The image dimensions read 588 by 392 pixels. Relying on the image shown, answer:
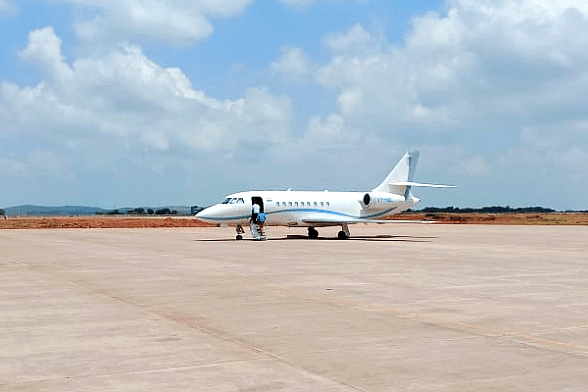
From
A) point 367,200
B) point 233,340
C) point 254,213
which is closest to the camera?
point 233,340

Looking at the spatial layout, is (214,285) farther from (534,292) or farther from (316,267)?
(534,292)

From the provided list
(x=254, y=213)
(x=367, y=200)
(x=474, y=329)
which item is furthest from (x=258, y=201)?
(x=474, y=329)

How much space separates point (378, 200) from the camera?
4428 cm

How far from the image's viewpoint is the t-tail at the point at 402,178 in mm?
46062

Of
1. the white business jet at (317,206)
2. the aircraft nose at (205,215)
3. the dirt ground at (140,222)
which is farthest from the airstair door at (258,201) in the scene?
the dirt ground at (140,222)

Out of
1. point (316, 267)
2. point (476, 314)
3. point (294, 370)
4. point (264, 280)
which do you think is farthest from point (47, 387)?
point (316, 267)

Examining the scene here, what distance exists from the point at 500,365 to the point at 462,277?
399 inches

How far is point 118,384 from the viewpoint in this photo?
7117mm

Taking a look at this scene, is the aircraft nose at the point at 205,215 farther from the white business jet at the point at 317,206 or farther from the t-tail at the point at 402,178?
the t-tail at the point at 402,178

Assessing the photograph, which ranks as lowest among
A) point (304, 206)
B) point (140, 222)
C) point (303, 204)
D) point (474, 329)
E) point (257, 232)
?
point (474, 329)

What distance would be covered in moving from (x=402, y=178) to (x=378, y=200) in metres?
3.25

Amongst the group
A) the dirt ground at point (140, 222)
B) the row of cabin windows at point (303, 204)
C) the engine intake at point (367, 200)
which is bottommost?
the dirt ground at point (140, 222)

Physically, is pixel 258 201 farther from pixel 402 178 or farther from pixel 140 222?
pixel 140 222

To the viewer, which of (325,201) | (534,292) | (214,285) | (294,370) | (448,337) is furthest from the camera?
(325,201)
